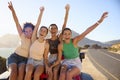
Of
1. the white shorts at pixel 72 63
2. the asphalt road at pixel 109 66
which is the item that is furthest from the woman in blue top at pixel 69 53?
the asphalt road at pixel 109 66

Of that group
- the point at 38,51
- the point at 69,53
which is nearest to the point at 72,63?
the point at 69,53

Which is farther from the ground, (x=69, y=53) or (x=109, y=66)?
(x=69, y=53)

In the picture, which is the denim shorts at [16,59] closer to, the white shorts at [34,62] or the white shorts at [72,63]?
the white shorts at [34,62]

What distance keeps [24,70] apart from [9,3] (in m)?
2.00

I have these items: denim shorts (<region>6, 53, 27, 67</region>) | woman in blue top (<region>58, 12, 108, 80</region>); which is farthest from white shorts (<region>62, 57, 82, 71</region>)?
denim shorts (<region>6, 53, 27, 67</region>)

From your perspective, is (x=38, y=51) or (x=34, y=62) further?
(x=38, y=51)

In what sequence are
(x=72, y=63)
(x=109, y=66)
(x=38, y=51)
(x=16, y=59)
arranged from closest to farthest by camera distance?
(x=72, y=63)
(x=38, y=51)
(x=16, y=59)
(x=109, y=66)

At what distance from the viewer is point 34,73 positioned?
5.99 m

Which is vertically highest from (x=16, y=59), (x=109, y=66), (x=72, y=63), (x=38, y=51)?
(x=38, y=51)

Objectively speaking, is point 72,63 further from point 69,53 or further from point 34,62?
point 34,62

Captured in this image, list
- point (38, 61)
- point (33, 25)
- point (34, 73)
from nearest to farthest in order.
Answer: point (34, 73) < point (38, 61) < point (33, 25)

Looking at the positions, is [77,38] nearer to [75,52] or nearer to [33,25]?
[75,52]

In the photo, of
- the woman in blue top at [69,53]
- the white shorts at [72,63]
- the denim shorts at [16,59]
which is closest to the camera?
the woman in blue top at [69,53]

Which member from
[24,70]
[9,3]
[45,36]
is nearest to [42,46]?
[45,36]
